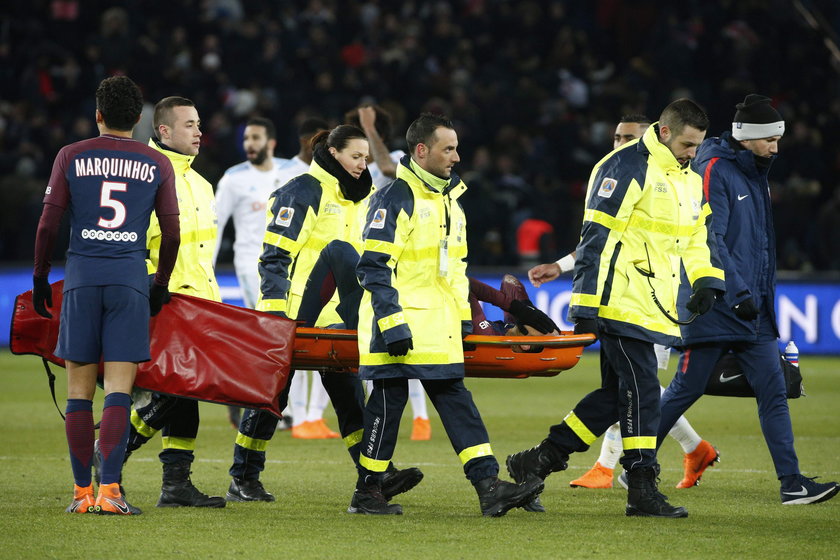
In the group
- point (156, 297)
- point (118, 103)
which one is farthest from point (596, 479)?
point (118, 103)

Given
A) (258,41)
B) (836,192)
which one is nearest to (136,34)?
(258,41)

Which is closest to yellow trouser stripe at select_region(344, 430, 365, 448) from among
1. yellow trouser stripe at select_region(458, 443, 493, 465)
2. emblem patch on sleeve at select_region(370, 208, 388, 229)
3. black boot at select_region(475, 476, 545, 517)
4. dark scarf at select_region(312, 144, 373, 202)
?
yellow trouser stripe at select_region(458, 443, 493, 465)

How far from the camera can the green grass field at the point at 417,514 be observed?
585cm

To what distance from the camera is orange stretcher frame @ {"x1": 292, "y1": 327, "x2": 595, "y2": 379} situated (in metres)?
6.95

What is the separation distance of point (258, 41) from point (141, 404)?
616 inches

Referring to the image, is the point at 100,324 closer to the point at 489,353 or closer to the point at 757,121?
the point at 489,353

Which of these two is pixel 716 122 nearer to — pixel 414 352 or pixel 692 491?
pixel 692 491

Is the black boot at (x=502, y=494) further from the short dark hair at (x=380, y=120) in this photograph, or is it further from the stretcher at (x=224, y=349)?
the short dark hair at (x=380, y=120)

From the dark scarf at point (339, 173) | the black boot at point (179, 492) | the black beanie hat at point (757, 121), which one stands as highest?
the black beanie hat at point (757, 121)

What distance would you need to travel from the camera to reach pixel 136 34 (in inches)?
867

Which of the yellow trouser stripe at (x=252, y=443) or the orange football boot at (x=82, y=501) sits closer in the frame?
the orange football boot at (x=82, y=501)

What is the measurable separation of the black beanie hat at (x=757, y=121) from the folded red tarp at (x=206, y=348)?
9.28 feet

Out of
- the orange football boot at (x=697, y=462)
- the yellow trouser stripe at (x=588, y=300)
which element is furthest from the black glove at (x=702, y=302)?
the orange football boot at (x=697, y=462)

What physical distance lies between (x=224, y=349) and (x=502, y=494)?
5.15 ft
